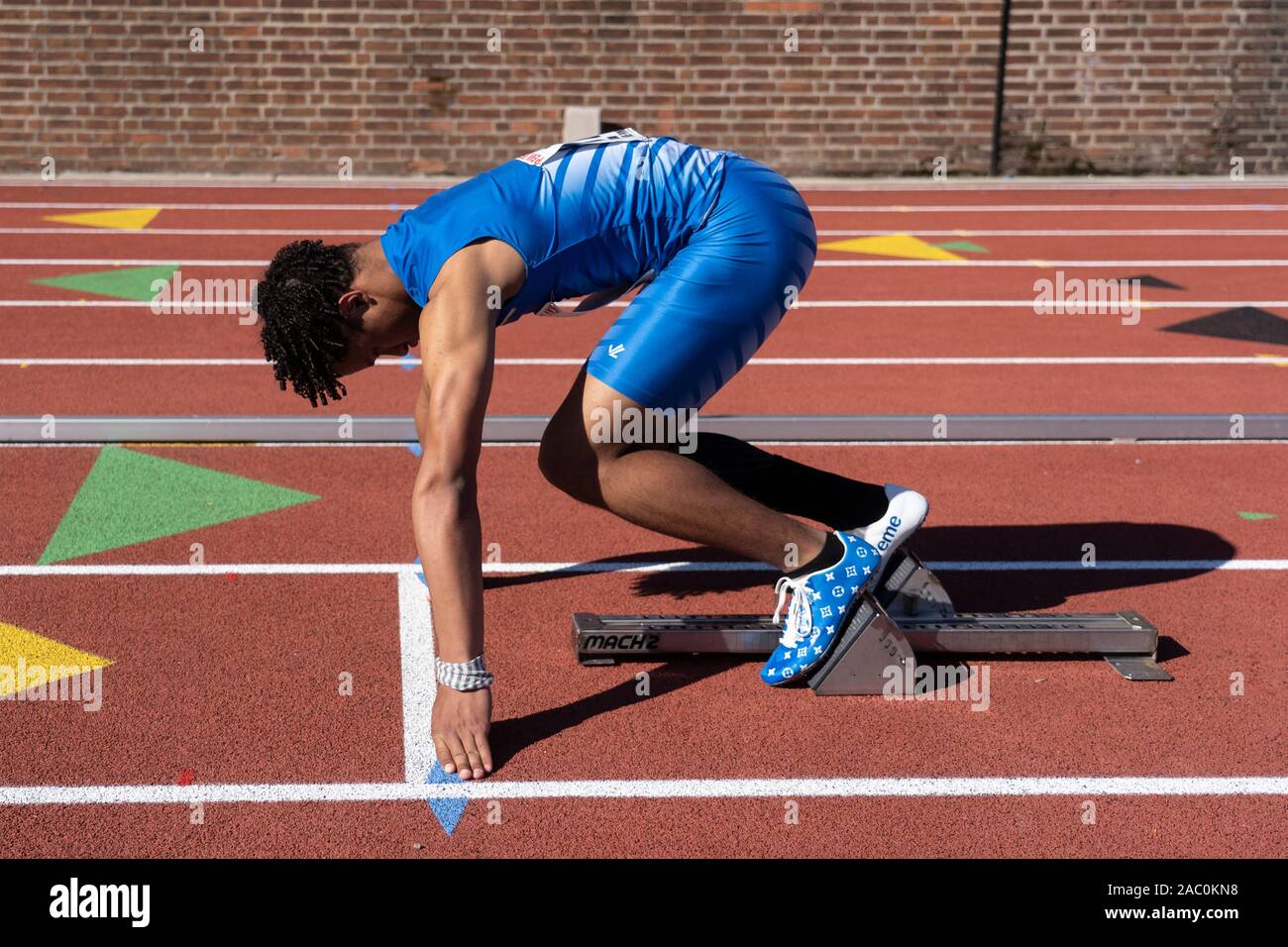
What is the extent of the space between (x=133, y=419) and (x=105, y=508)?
82 cm

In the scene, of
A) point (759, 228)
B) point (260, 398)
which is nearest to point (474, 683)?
point (759, 228)

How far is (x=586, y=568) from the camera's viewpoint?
4684 mm

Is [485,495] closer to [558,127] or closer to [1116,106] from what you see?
[558,127]

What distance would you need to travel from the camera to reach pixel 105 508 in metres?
5.14

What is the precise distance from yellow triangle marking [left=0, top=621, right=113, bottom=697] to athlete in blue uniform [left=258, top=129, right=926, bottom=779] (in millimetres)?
1053

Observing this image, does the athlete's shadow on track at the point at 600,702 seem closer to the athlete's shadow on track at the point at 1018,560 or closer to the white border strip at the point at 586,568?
Result: the athlete's shadow on track at the point at 1018,560

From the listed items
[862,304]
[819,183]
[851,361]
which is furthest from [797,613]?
[819,183]

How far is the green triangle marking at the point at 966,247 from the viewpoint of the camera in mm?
11516

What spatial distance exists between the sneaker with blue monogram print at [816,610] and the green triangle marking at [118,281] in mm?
6796

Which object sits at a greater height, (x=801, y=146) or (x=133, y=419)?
(x=801, y=146)

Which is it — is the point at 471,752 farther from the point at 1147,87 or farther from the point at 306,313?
the point at 1147,87

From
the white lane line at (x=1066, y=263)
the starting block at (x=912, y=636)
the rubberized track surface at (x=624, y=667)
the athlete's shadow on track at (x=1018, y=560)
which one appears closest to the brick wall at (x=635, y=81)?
the white lane line at (x=1066, y=263)

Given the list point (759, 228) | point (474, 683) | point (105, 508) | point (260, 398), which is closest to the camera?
point (474, 683)

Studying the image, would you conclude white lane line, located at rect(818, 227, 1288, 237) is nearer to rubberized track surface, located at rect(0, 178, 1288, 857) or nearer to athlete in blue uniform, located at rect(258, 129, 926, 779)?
rubberized track surface, located at rect(0, 178, 1288, 857)
